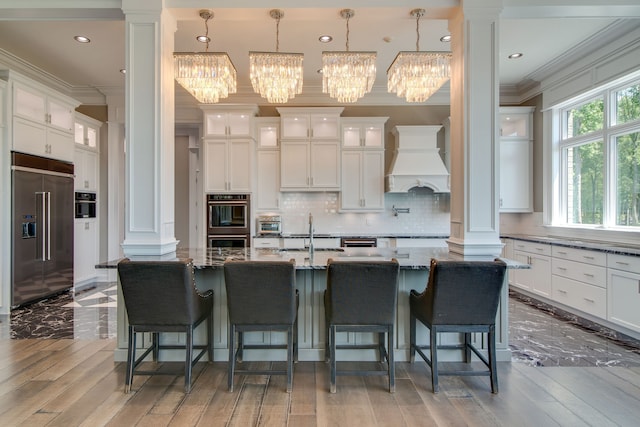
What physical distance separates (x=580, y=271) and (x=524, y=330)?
1031mm

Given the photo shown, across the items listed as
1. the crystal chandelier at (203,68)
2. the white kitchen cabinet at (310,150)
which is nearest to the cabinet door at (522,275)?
the white kitchen cabinet at (310,150)

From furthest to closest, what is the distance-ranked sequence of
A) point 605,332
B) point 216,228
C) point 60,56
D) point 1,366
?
point 216,228 → point 60,56 → point 605,332 → point 1,366

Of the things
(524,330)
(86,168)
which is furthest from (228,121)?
(524,330)

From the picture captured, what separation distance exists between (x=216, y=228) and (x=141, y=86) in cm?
269

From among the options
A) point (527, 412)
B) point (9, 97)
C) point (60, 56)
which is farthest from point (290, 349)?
point (60, 56)

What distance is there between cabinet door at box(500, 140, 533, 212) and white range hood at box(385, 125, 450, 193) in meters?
0.95

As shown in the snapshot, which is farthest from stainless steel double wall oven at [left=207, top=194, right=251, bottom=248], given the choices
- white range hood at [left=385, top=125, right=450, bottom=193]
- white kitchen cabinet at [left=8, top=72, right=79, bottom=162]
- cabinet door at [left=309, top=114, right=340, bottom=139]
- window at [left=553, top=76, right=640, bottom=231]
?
window at [left=553, top=76, right=640, bottom=231]

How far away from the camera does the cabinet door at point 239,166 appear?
521 centimetres

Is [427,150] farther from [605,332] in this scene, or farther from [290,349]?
Result: [290,349]

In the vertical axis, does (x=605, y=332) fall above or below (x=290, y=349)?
below

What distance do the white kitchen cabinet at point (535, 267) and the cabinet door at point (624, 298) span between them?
34.8 inches

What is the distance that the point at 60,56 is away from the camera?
453cm

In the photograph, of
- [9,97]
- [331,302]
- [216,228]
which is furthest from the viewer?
[216,228]

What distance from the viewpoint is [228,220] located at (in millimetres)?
5195
